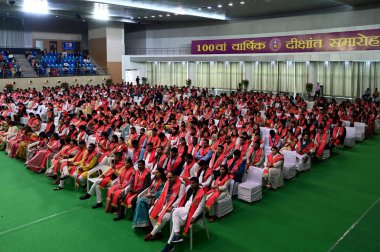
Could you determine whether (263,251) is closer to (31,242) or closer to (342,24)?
(31,242)

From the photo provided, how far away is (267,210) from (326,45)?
16.5 meters

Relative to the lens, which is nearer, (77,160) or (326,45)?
(77,160)

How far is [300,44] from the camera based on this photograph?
22266 millimetres

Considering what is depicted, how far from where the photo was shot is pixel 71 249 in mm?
5766

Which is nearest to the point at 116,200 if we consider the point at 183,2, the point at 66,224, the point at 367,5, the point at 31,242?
the point at 66,224

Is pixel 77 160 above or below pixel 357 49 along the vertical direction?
below

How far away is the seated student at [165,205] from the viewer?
598 cm

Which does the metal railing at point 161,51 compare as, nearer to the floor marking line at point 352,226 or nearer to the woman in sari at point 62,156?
the woman in sari at point 62,156

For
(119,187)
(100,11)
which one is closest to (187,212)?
(119,187)

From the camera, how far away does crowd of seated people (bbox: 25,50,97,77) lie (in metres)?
29.7

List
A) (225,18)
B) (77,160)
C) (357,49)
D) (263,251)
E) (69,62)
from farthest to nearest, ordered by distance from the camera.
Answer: (69,62) → (225,18) → (357,49) → (77,160) → (263,251)

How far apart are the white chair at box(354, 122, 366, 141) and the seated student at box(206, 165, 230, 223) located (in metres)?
8.44

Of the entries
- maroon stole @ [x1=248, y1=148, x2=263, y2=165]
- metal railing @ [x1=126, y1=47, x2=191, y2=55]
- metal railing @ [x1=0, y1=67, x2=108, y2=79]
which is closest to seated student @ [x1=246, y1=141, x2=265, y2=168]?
maroon stole @ [x1=248, y1=148, x2=263, y2=165]

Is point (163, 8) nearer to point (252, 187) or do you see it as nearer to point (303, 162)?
point (303, 162)
